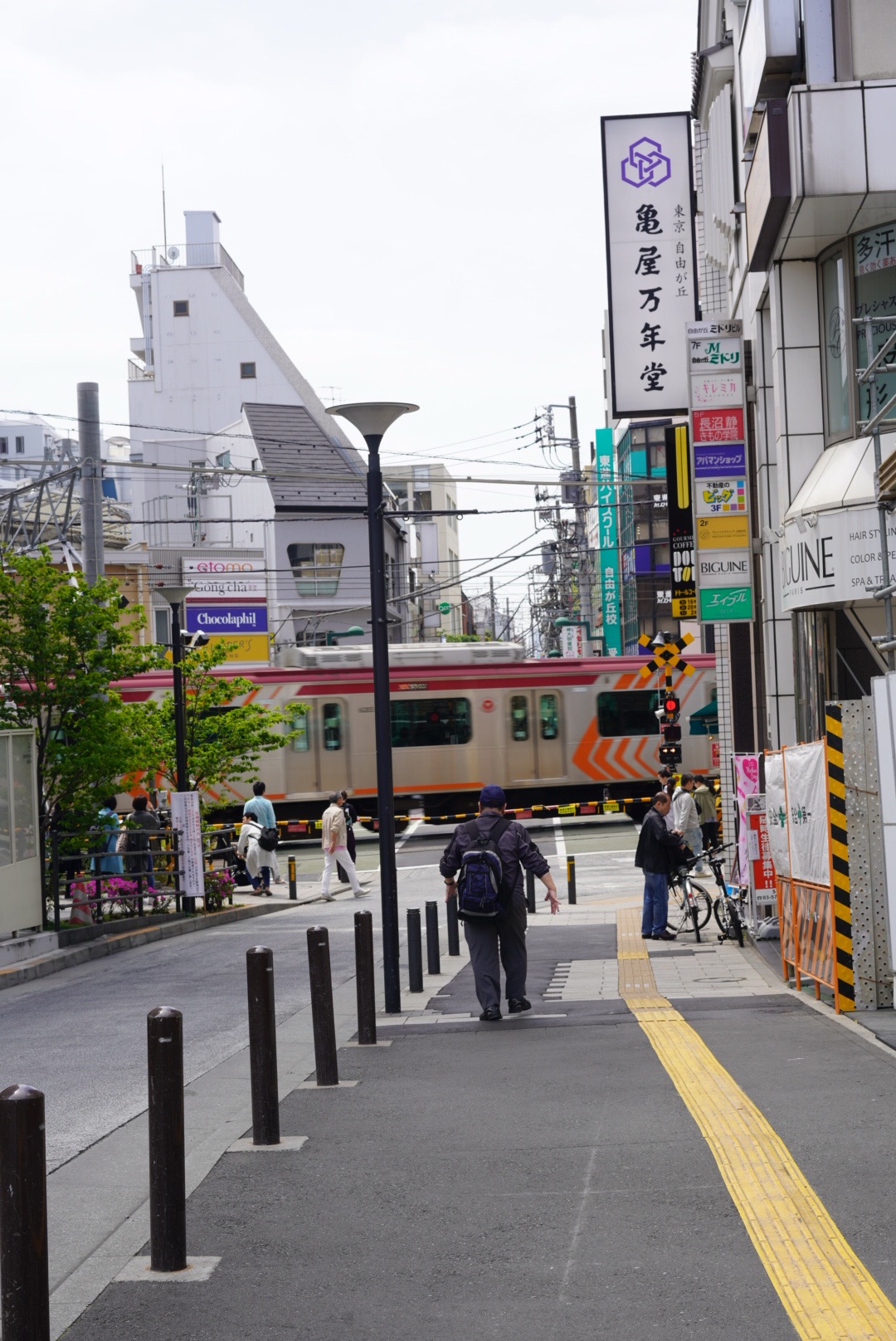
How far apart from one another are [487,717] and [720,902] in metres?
17.9

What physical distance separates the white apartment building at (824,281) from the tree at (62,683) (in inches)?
328

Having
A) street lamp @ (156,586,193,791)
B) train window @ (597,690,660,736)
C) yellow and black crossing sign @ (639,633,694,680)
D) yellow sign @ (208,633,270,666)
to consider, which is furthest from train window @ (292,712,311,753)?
yellow sign @ (208,633,270,666)

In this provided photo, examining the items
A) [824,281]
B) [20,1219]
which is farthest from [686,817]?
[20,1219]

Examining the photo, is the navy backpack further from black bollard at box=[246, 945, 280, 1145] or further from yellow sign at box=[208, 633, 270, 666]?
yellow sign at box=[208, 633, 270, 666]

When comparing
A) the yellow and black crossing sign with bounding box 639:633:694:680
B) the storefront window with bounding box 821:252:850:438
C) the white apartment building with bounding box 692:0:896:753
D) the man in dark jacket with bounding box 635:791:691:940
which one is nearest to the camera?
the white apartment building with bounding box 692:0:896:753

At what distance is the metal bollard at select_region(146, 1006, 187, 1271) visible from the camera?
17.4 feet

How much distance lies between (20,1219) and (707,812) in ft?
76.4

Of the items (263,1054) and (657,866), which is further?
(657,866)

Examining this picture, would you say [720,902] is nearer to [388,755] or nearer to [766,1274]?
[388,755]

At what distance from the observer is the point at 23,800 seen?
17422mm

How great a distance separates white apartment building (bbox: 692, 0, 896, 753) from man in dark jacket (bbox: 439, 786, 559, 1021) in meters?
4.39

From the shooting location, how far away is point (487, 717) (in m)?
34.3

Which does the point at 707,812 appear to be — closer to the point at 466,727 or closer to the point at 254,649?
the point at 466,727

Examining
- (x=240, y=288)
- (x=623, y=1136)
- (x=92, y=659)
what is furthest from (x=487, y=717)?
(x=240, y=288)
